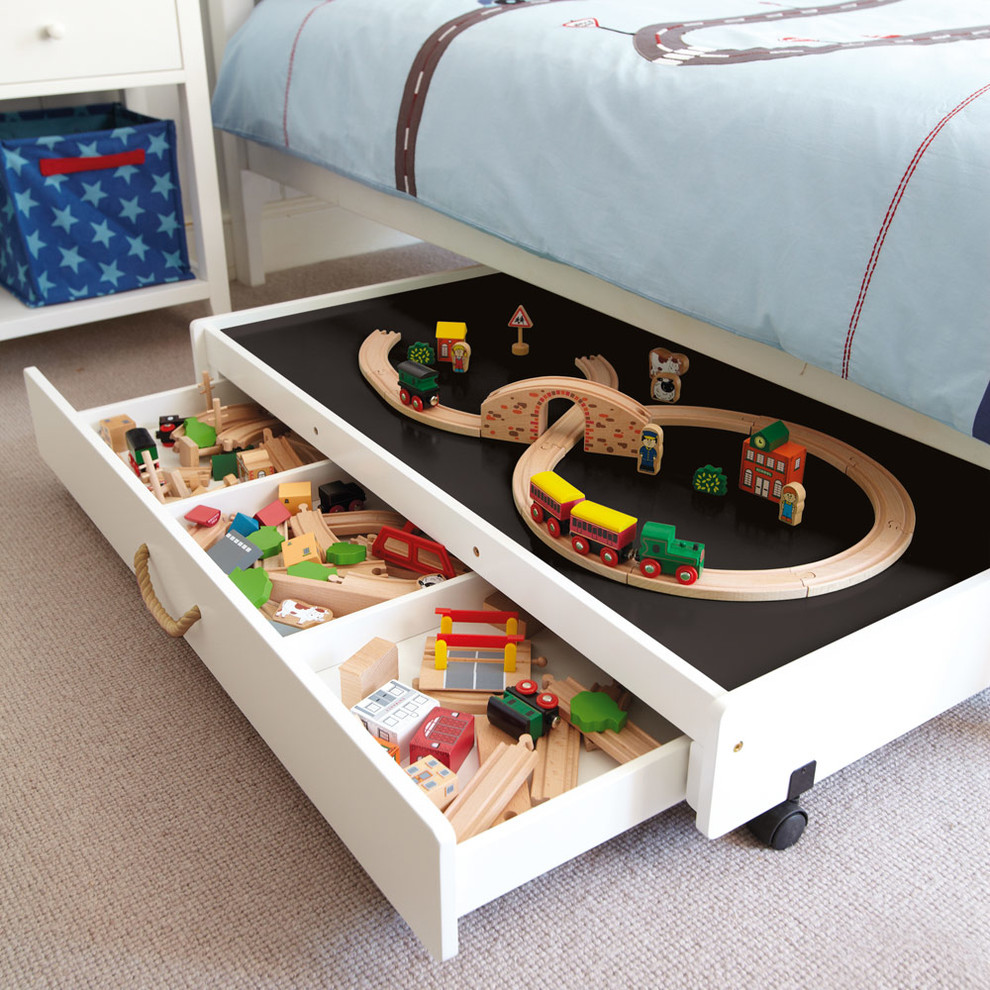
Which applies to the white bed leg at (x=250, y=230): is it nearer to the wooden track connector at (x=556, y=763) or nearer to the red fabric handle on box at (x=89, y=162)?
the red fabric handle on box at (x=89, y=162)

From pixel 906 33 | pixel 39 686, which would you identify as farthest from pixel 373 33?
pixel 39 686

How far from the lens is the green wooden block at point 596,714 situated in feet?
2.94

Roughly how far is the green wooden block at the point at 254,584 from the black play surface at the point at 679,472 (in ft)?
0.69

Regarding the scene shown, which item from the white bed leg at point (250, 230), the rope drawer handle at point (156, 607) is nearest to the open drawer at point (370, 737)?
the rope drawer handle at point (156, 607)

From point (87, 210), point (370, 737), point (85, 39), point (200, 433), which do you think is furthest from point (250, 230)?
point (370, 737)

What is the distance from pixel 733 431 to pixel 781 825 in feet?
1.61

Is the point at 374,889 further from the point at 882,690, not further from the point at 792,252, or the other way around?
the point at 792,252

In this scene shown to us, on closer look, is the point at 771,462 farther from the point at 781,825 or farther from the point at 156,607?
the point at 156,607

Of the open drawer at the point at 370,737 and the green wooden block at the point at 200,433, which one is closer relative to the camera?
the open drawer at the point at 370,737

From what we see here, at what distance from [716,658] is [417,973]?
0.34 m

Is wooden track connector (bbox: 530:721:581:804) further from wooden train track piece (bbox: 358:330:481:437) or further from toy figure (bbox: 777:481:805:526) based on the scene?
wooden train track piece (bbox: 358:330:481:437)

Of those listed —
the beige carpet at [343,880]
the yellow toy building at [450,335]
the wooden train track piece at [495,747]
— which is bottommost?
the beige carpet at [343,880]

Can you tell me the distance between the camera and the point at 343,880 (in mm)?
870

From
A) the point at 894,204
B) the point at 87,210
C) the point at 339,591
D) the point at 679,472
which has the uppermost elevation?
the point at 894,204
